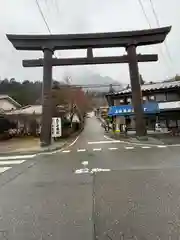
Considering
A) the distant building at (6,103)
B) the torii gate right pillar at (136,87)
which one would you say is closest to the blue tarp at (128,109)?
the torii gate right pillar at (136,87)

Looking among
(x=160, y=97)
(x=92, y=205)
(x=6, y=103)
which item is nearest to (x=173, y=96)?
(x=160, y=97)

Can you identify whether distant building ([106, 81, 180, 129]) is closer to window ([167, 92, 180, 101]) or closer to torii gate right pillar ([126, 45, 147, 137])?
window ([167, 92, 180, 101])

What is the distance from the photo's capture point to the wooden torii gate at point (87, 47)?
72.4 ft

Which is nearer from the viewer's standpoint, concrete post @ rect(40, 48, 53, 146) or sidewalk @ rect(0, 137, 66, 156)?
sidewalk @ rect(0, 137, 66, 156)

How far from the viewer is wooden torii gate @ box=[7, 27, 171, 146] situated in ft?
72.4

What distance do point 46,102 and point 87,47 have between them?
5.36 metres

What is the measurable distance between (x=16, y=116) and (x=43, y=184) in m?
29.4

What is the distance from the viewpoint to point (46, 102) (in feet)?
72.6

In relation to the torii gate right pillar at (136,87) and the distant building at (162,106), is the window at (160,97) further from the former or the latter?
the torii gate right pillar at (136,87)

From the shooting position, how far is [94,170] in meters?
9.53

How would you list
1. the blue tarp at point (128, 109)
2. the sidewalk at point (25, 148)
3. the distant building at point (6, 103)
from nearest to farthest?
1. the sidewalk at point (25, 148)
2. the blue tarp at point (128, 109)
3. the distant building at point (6, 103)

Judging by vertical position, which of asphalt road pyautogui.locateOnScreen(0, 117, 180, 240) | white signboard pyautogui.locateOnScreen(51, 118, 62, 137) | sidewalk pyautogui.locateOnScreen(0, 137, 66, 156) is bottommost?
asphalt road pyautogui.locateOnScreen(0, 117, 180, 240)

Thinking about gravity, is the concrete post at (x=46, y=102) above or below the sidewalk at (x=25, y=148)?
above

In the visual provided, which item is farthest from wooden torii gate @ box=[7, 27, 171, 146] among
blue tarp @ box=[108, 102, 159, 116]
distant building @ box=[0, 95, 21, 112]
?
distant building @ box=[0, 95, 21, 112]
